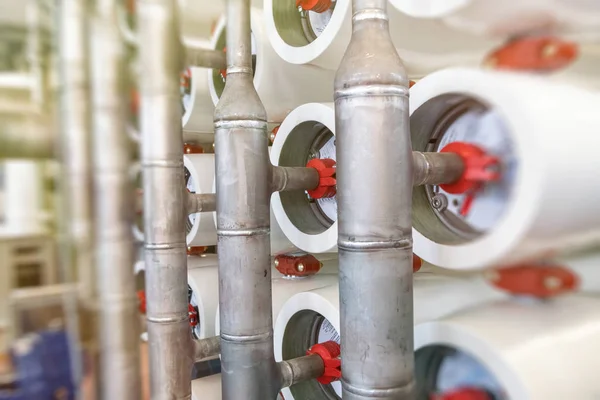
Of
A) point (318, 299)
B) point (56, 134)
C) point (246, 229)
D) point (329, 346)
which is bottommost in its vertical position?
point (329, 346)

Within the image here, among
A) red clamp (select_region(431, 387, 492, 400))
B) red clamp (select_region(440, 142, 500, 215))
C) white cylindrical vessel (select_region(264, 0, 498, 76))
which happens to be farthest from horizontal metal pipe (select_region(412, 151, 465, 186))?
red clamp (select_region(431, 387, 492, 400))

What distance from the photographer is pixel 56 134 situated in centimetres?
64

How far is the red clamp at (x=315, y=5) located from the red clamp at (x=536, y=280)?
674 millimetres

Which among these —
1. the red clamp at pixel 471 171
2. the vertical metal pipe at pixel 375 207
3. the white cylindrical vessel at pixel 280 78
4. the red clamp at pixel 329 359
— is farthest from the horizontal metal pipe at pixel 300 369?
the white cylindrical vessel at pixel 280 78

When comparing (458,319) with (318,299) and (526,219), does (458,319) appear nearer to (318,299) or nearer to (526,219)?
(526,219)

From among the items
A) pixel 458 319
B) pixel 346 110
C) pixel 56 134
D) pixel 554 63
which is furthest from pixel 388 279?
pixel 56 134

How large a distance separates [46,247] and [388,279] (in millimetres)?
450

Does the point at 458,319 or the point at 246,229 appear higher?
the point at 246,229

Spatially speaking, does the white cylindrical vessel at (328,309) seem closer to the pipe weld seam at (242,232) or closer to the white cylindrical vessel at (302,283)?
the white cylindrical vessel at (302,283)

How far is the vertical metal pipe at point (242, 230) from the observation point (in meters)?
0.91

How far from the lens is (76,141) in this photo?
2.12ft

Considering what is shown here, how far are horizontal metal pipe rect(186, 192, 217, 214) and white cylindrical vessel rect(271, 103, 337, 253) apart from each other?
0.44ft

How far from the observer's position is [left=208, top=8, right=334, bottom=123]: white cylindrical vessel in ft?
3.70

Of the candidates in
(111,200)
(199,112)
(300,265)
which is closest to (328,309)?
(300,265)
